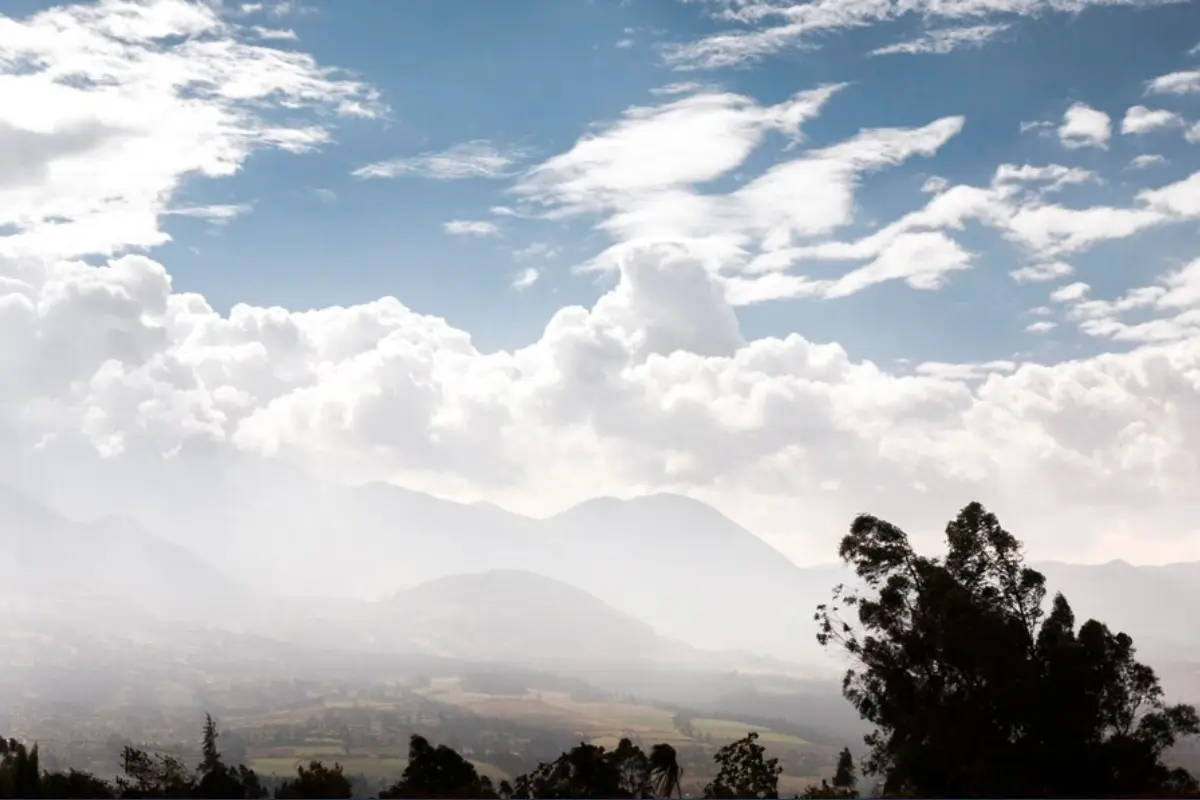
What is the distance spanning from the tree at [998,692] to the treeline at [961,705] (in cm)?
5

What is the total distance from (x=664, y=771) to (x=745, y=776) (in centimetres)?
303

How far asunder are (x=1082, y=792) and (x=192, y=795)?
3035 centimetres

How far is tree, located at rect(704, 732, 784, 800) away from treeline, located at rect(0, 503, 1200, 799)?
9 centimetres

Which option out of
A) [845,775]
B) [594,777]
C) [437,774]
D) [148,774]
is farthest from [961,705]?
[148,774]

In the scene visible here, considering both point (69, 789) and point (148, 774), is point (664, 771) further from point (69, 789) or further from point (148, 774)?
point (148, 774)

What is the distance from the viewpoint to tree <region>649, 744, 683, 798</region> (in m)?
40.5

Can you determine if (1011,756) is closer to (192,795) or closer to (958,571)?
(958,571)

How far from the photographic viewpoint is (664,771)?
41.1m

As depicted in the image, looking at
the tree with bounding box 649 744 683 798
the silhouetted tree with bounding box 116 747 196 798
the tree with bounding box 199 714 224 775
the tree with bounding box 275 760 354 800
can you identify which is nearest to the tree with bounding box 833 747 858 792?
the tree with bounding box 649 744 683 798

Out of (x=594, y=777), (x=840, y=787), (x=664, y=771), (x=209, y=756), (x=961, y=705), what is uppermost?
(x=961, y=705)

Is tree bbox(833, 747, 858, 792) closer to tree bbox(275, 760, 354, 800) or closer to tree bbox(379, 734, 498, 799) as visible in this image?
tree bbox(379, 734, 498, 799)

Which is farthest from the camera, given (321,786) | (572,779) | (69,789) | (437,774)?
(572,779)

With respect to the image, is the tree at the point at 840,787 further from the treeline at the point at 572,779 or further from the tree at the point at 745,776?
the tree at the point at 745,776

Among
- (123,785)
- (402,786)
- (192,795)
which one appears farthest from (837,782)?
(123,785)
